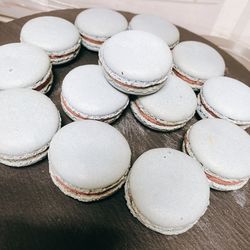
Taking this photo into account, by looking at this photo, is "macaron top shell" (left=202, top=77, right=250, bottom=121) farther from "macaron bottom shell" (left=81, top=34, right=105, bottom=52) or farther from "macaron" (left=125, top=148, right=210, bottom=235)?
"macaron bottom shell" (left=81, top=34, right=105, bottom=52)

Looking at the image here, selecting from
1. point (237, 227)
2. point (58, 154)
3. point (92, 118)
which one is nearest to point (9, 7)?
point (92, 118)

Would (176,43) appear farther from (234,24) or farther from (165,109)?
(234,24)

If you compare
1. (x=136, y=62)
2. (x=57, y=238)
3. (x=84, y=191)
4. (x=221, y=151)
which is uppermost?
(x=136, y=62)

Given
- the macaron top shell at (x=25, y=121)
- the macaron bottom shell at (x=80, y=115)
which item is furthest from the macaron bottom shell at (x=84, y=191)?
the macaron bottom shell at (x=80, y=115)

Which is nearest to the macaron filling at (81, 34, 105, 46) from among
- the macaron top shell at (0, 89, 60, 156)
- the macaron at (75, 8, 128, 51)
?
the macaron at (75, 8, 128, 51)

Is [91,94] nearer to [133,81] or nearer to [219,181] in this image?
[133,81]

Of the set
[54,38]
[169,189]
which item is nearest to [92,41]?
[54,38]
